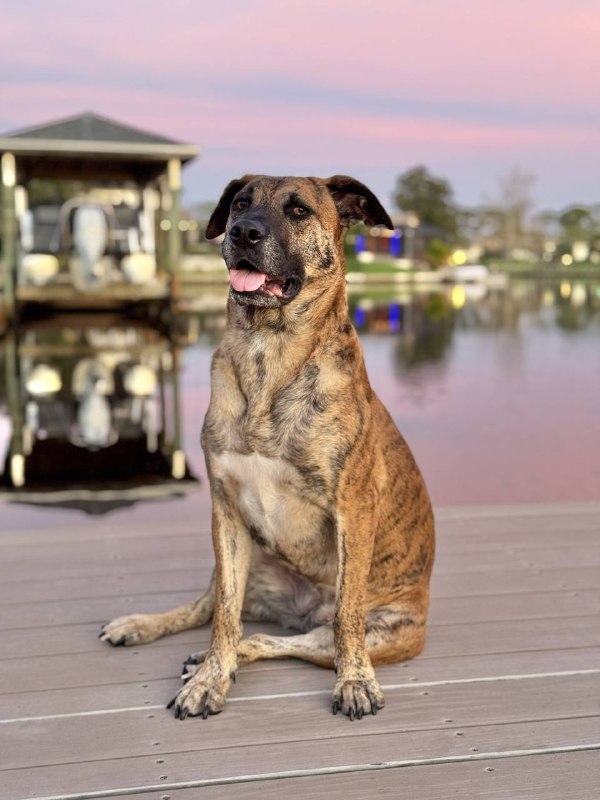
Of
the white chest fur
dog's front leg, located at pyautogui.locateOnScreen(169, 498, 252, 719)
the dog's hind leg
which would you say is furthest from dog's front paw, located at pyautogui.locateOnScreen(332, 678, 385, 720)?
the dog's hind leg

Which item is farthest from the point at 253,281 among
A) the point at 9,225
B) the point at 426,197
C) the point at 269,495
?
the point at 426,197

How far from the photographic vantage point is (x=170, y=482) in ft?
24.3

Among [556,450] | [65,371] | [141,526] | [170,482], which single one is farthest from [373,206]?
[65,371]

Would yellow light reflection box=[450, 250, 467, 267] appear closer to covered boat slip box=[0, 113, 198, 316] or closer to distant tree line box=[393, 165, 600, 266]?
distant tree line box=[393, 165, 600, 266]

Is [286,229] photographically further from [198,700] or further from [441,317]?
[441,317]

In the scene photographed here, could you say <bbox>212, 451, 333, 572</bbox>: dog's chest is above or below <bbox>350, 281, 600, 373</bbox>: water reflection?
above

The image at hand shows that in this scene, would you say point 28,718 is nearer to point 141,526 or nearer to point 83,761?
point 83,761

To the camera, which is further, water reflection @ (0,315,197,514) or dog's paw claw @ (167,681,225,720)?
water reflection @ (0,315,197,514)

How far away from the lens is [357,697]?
103 inches

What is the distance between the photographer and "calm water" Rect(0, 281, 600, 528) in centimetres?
759

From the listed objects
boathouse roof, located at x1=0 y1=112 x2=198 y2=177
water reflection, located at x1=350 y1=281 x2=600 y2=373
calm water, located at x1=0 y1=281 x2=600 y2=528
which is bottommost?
water reflection, located at x1=350 y1=281 x2=600 y2=373

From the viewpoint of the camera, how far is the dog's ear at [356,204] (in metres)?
2.88

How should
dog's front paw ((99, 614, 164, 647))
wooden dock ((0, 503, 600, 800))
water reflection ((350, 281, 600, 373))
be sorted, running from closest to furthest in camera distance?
wooden dock ((0, 503, 600, 800)) → dog's front paw ((99, 614, 164, 647)) → water reflection ((350, 281, 600, 373))

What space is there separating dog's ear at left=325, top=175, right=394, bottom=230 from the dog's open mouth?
397 mm
